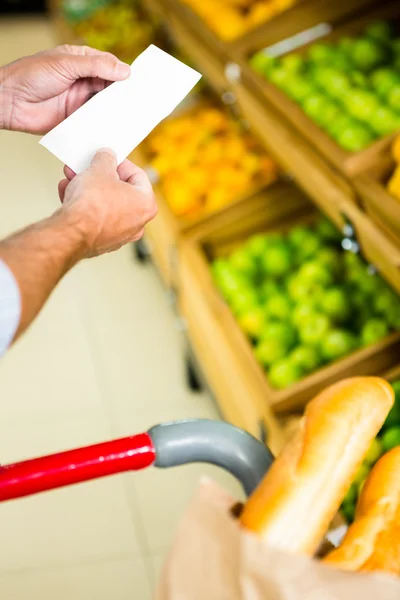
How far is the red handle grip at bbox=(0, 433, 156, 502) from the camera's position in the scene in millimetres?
818

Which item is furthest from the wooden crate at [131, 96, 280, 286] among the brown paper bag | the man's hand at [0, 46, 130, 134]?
the brown paper bag

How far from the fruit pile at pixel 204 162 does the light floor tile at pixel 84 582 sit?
1.30m

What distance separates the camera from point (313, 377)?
1.83 metres

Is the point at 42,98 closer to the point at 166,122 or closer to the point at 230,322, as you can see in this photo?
the point at 230,322

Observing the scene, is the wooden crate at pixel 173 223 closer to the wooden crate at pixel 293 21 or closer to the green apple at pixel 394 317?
the wooden crate at pixel 293 21

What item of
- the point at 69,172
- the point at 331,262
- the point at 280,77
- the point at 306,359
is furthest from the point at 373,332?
the point at 69,172

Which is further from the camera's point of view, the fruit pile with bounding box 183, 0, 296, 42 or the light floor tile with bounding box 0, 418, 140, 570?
the fruit pile with bounding box 183, 0, 296, 42

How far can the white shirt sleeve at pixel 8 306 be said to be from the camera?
772 mm

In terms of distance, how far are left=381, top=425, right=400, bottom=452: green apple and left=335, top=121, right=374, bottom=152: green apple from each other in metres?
0.73

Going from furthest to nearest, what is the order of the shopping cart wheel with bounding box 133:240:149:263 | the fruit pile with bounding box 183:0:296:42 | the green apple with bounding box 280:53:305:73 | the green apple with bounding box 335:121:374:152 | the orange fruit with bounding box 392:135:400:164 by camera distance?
the shopping cart wheel with bounding box 133:240:149:263 → the fruit pile with bounding box 183:0:296:42 → the green apple with bounding box 280:53:305:73 → the green apple with bounding box 335:121:374:152 → the orange fruit with bounding box 392:135:400:164

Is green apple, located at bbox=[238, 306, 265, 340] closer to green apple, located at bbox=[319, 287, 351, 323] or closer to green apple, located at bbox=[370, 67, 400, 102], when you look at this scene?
green apple, located at bbox=[319, 287, 351, 323]

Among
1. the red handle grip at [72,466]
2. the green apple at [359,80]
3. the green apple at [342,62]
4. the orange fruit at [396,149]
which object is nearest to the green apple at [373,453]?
the orange fruit at [396,149]

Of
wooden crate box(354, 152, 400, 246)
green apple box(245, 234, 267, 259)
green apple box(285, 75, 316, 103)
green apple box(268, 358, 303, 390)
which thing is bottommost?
green apple box(268, 358, 303, 390)

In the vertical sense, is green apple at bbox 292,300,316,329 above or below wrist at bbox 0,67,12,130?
below
